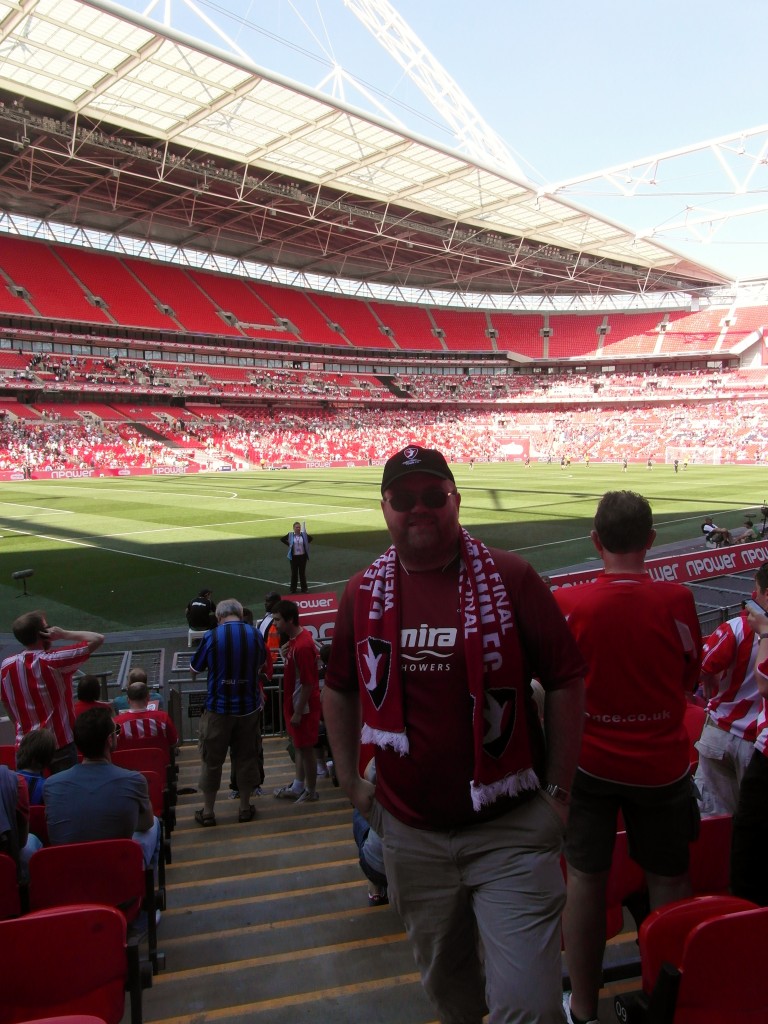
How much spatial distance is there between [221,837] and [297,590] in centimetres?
1004

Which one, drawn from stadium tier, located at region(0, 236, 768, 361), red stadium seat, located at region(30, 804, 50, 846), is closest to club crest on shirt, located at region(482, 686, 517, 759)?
red stadium seat, located at region(30, 804, 50, 846)

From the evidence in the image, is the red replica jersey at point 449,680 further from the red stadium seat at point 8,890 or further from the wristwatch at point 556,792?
the red stadium seat at point 8,890

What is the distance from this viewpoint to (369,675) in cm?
→ 226

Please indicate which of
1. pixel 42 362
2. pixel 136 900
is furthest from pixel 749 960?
pixel 42 362

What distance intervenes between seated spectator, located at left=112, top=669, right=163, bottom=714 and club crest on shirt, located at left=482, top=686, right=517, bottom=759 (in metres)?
4.23

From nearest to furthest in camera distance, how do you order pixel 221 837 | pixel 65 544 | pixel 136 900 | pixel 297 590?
pixel 136 900 < pixel 221 837 < pixel 297 590 < pixel 65 544

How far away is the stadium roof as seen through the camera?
29.7m

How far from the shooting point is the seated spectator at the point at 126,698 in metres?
5.73

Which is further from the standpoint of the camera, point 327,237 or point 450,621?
point 327,237

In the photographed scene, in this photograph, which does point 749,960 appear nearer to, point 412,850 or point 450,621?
point 412,850

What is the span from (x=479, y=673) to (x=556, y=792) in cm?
48

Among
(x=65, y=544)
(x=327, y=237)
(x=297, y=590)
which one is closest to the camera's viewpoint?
(x=297, y=590)

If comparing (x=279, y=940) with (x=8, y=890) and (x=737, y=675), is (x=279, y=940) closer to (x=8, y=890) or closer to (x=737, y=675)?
(x=8, y=890)

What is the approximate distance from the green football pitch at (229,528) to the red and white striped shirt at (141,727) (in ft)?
27.1
